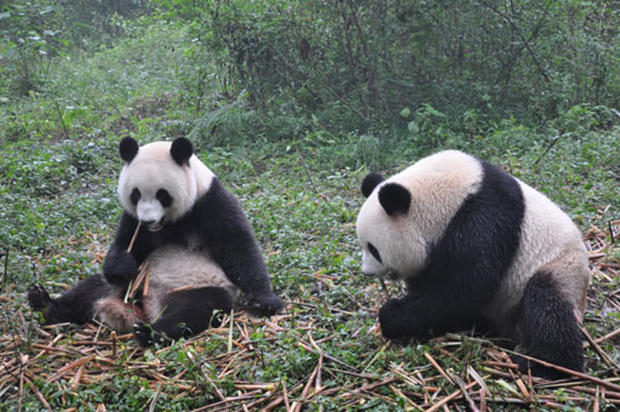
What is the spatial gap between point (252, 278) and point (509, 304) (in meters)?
1.79

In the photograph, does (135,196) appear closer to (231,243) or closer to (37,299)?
(231,243)

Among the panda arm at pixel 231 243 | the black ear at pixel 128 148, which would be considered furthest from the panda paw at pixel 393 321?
the black ear at pixel 128 148

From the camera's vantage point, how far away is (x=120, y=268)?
4.02 meters

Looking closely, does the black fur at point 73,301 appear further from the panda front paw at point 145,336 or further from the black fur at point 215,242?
the panda front paw at point 145,336

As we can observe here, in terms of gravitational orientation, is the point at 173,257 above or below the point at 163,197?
below

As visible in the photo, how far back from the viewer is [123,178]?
161 inches

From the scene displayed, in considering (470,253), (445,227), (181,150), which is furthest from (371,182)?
(181,150)

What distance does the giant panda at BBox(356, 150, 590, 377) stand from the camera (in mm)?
3115

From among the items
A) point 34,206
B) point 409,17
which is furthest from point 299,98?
point 34,206

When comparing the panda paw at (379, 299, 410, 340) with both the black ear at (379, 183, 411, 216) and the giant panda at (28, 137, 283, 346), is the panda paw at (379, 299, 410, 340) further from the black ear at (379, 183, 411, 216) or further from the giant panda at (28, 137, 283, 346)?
the giant panda at (28, 137, 283, 346)

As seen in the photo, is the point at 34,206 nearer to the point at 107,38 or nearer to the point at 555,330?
the point at 555,330

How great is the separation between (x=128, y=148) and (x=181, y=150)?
0.40m

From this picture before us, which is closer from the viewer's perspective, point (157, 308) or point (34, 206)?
point (157, 308)

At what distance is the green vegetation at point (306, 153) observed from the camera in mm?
3055
